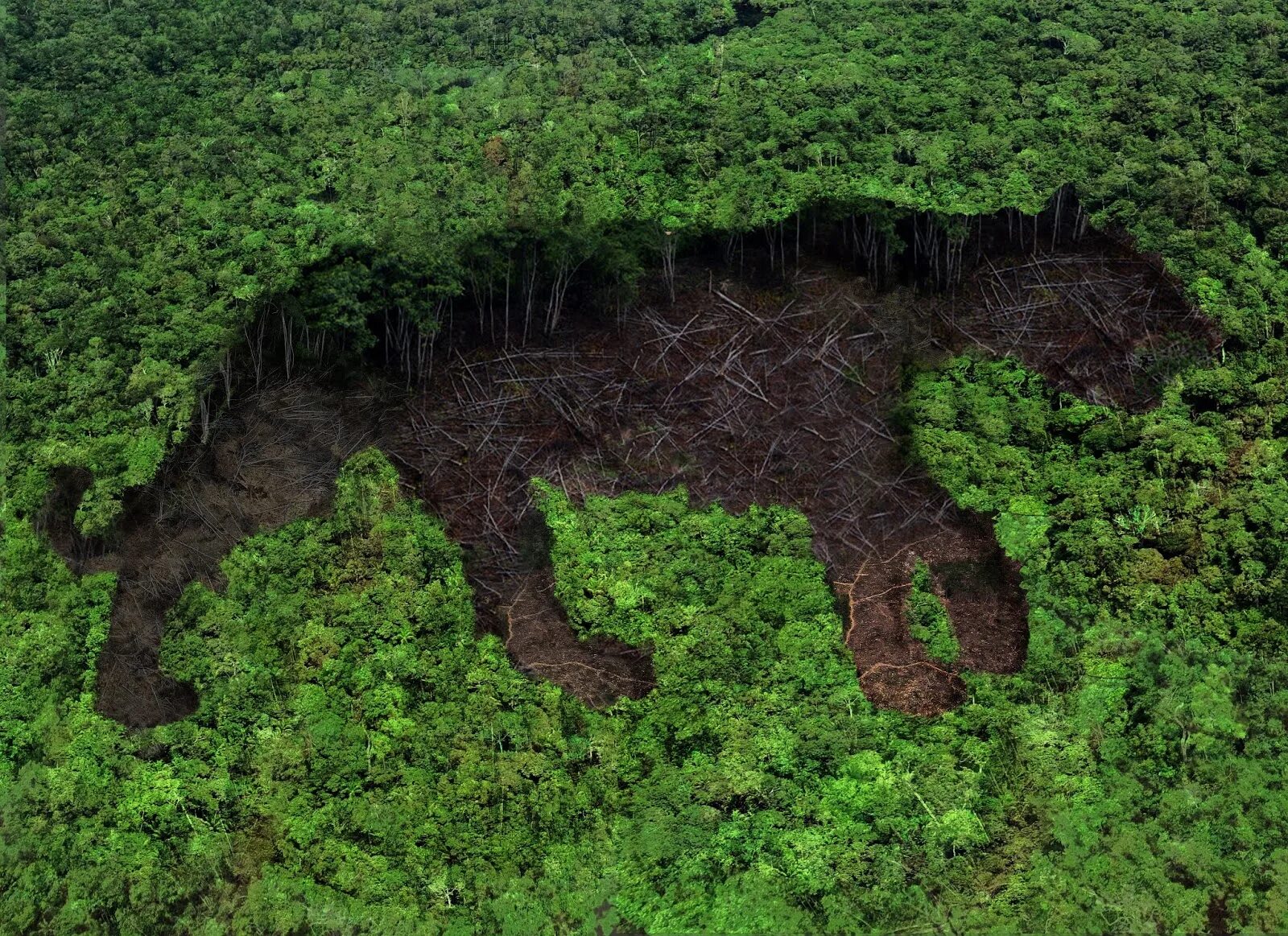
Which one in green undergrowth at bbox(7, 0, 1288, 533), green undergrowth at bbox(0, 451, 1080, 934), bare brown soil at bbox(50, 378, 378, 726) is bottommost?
green undergrowth at bbox(0, 451, 1080, 934)

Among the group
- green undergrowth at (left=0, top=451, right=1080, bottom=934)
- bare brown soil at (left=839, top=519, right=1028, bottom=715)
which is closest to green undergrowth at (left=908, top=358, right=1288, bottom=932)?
bare brown soil at (left=839, top=519, right=1028, bottom=715)

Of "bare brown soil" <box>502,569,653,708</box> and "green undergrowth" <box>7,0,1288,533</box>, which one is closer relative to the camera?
"bare brown soil" <box>502,569,653,708</box>

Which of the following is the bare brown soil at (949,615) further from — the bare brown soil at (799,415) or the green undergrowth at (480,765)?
the green undergrowth at (480,765)

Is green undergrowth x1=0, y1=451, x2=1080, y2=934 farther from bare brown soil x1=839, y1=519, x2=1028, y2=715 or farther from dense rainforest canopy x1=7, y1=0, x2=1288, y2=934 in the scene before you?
bare brown soil x1=839, y1=519, x2=1028, y2=715

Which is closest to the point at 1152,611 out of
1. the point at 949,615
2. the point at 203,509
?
the point at 949,615

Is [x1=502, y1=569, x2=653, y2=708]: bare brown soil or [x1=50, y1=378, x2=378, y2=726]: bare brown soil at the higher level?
[x1=50, y1=378, x2=378, y2=726]: bare brown soil

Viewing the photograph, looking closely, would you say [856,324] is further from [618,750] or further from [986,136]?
[618,750]

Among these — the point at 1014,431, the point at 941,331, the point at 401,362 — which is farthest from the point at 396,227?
the point at 1014,431

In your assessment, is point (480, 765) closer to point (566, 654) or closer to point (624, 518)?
point (566, 654)
